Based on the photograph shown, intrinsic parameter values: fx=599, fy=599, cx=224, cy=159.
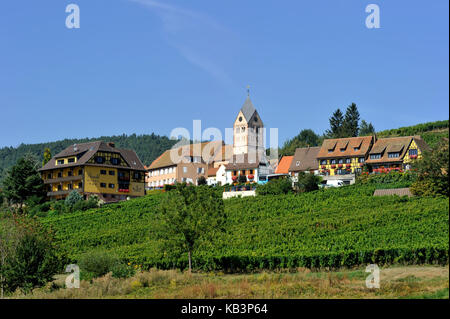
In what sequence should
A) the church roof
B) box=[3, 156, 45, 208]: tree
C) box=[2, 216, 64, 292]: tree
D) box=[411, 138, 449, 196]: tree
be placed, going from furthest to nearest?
the church roof
box=[3, 156, 45, 208]: tree
box=[2, 216, 64, 292]: tree
box=[411, 138, 449, 196]: tree

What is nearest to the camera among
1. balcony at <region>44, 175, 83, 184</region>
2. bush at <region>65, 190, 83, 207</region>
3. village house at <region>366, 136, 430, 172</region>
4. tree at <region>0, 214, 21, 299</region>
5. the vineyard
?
tree at <region>0, 214, 21, 299</region>

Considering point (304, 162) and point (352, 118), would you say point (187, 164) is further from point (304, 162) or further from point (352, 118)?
point (352, 118)

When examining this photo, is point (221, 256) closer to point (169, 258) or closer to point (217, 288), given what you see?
point (169, 258)

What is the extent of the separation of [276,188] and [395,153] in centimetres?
1808

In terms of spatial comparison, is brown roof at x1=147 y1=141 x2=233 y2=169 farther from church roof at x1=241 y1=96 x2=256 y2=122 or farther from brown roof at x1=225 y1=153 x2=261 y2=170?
brown roof at x1=225 y1=153 x2=261 y2=170

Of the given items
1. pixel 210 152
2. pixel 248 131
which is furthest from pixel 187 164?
pixel 248 131

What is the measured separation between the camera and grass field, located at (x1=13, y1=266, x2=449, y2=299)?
2941 centimetres

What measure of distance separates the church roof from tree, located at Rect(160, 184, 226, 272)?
251 feet

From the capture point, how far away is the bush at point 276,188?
254ft

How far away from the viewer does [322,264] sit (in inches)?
1641

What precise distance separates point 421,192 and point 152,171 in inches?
2491

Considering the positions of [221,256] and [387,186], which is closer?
[221,256]

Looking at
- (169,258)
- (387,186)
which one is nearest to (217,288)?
(169,258)

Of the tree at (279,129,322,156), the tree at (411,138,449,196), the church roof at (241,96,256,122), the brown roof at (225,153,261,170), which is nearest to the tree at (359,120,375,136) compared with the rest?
the tree at (279,129,322,156)
